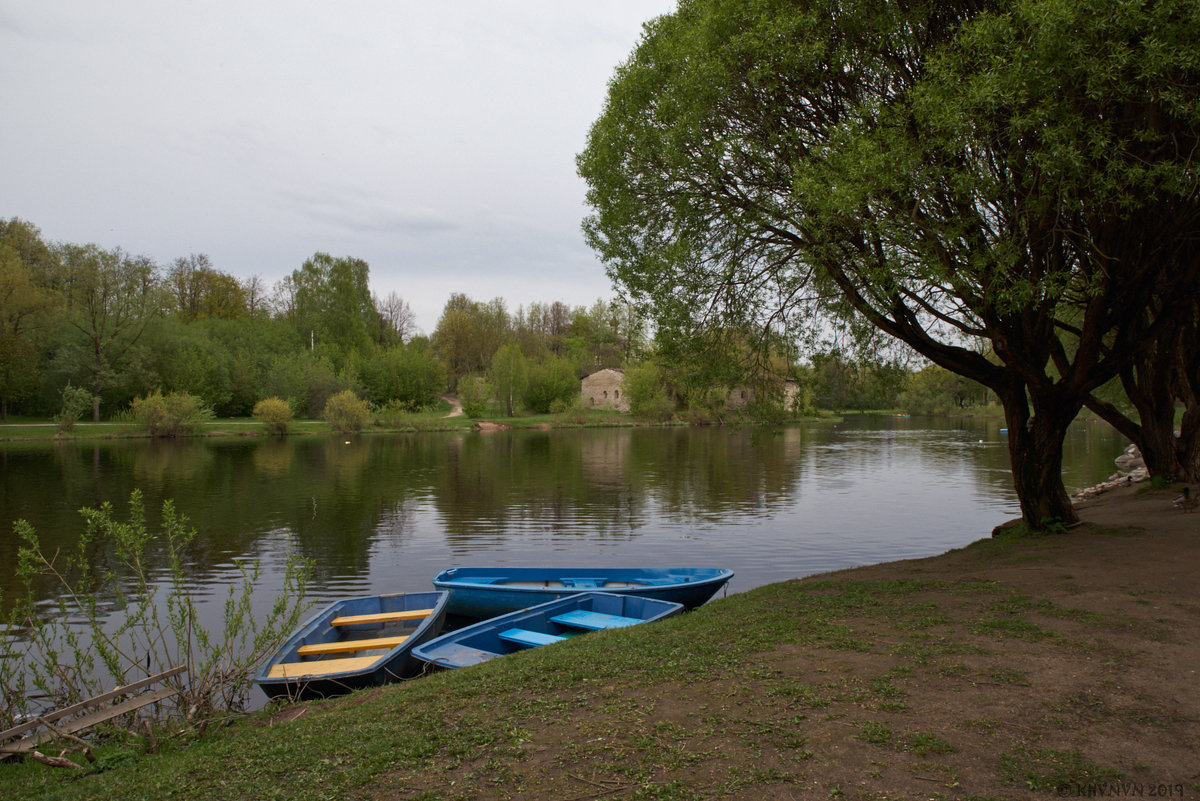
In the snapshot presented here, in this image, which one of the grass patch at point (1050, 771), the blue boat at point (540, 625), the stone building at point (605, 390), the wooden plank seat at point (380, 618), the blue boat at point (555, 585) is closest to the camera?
the grass patch at point (1050, 771)

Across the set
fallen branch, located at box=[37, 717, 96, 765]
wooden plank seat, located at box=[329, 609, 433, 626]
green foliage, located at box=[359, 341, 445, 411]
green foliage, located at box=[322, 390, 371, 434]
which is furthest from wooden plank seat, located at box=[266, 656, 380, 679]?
green foliage, located at box=[359, 341, 445, 411]

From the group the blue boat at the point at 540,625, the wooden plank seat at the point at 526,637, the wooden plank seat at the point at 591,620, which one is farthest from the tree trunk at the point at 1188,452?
the wooden plank seat at the point at 526,637

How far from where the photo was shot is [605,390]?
8756 cm

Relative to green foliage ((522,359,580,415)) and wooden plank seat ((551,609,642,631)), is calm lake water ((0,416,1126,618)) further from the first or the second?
green foliage ((522,359,580,415))

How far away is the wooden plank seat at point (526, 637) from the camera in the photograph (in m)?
9.32

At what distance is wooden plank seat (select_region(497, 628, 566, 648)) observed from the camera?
30.6 feet

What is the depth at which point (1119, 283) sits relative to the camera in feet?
32.9

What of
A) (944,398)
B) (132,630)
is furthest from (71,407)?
(944,398)

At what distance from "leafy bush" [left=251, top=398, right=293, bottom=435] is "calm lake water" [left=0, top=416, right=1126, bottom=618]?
8481 mm

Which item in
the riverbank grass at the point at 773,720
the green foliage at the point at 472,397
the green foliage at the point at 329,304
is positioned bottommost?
the riverbank grass at the point at 773,720

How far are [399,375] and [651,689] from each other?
7046 cm

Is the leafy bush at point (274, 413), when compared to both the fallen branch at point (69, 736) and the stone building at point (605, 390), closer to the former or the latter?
the stone building at point (605, 390)

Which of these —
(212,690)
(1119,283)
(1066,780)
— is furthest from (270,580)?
(1119,283)

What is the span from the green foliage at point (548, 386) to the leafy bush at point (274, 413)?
2550cm
